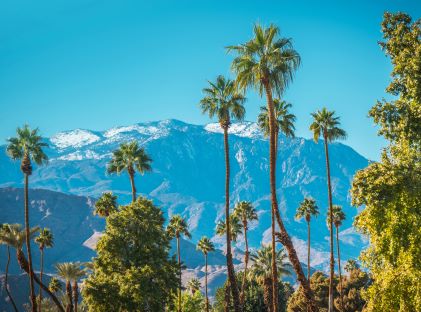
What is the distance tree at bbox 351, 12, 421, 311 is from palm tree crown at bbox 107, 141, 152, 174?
42484 millimetres

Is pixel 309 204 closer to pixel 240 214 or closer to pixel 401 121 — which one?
pixel 240 214

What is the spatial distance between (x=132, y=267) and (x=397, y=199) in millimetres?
25386

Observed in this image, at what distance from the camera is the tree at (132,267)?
129ft

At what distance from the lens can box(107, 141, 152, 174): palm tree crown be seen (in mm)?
61500

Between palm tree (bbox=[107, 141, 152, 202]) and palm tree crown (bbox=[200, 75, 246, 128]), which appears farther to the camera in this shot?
palm tree (bbox=[107, 141, 152, 202])

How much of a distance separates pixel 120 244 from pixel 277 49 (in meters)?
23.0

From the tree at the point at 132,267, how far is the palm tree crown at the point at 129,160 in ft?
53.0

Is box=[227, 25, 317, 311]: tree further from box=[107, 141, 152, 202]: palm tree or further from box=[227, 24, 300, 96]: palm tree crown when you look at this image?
box=[107, 141, 152, 202]: palm tree

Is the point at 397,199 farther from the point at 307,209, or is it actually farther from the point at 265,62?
the point at 307,209

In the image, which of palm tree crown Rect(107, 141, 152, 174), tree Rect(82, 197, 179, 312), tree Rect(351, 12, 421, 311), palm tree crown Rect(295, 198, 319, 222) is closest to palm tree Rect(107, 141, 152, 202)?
palm tree crown Rect(107, 141, 152, 174)

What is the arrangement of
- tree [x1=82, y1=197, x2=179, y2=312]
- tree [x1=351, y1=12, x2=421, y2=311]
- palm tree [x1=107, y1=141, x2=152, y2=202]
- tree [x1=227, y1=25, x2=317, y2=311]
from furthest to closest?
palm tree [x1=107, y1=141, x2=152, y2=202]
tree [x1=82, y1=197, x2=179, y2=312]
tree [x1=227, y1=25, x2=317, y2=311]
tree [x1=351, y1=12, x2=421, y2=311]

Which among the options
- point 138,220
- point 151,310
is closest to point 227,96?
point 138,220

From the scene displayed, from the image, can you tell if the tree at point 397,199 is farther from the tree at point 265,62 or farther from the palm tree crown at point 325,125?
the palm tree crown at point 325,125

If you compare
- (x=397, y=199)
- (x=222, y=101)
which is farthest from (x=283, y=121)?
(x=397, y=199)
